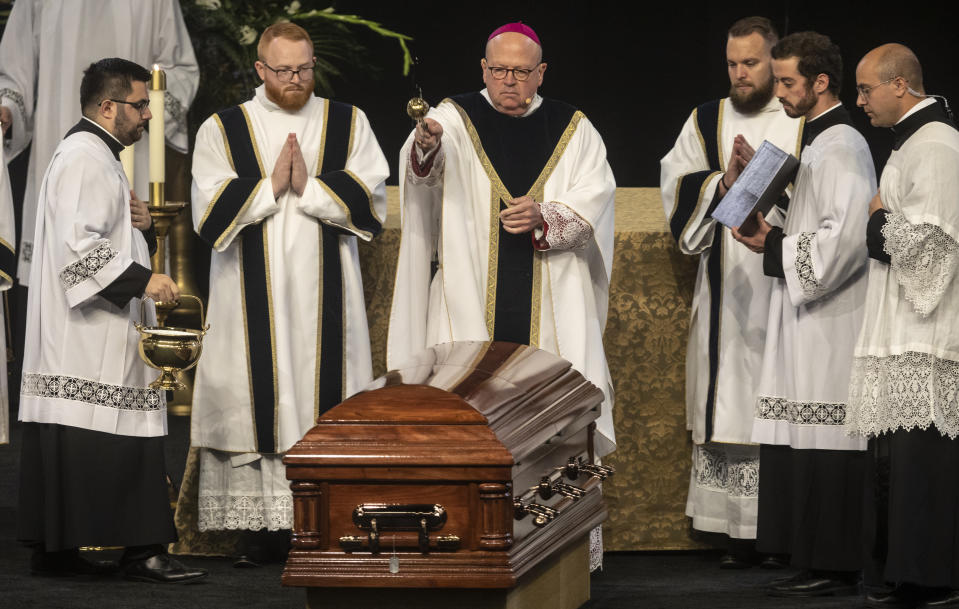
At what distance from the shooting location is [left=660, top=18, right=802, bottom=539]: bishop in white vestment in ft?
20.1

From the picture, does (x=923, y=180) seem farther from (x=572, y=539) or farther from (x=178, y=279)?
(x=178, y=279)

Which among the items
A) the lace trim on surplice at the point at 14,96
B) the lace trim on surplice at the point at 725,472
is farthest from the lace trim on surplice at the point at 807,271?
the lace trim on surplice at the point at 14,96

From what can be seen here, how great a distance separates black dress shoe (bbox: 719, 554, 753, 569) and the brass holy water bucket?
2.13 meters

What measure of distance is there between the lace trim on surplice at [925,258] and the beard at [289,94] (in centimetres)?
228

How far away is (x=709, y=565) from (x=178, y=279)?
3.38m

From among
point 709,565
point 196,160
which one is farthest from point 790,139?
point 196,160

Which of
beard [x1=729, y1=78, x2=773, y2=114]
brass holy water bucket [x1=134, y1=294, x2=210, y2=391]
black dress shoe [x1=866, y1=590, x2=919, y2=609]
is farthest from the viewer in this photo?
beard [x1=729, y1=78, x2=773, y2=114]

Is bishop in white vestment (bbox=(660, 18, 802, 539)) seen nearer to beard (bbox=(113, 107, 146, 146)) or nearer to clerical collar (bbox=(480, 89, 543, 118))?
clerical collar (bbox=(480, 89, 543, 118))

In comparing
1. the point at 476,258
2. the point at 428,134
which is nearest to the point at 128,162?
the point at 428,134

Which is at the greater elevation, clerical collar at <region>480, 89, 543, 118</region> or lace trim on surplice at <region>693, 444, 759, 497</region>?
clerical collar at <region>480, 89, 543, 118</region>

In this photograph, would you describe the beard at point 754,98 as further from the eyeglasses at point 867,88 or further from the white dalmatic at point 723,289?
the eyeglasses at point 867,88

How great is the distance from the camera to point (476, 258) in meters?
5.95

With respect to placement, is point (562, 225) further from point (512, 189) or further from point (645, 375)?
point (645, 375)

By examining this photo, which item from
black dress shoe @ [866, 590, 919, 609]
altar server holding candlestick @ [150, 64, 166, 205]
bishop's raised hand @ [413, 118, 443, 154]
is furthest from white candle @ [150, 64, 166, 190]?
black dress shoe @ [866, 590, 919, 609]
